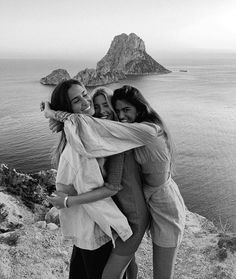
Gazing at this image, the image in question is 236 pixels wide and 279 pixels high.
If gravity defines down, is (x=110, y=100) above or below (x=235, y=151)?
above

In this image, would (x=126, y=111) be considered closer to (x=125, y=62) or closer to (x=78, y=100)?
(x=78, y=100)

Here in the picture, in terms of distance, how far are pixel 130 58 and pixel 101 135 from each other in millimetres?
157359

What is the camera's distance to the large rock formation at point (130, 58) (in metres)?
145

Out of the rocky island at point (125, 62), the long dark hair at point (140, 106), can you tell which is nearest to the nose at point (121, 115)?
the long dark hair at point (140, 106)

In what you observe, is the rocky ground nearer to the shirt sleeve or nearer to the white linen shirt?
the white linen shirt

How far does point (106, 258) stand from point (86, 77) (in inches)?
3985

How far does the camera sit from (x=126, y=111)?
3.44 meters

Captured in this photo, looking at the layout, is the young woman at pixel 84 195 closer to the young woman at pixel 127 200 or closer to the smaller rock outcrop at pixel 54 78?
the young woman at pixel 127 200

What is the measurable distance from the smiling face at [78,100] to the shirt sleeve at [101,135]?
0.26 m

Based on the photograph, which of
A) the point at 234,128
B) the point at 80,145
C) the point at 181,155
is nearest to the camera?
the point at 80,145

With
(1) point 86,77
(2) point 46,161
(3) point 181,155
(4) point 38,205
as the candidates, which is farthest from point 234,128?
(1) point 86,77

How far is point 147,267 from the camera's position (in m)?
6.74

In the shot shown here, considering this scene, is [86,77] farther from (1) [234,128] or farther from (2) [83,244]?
(2) [83,244]

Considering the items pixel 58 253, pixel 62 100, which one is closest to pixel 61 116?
pixel 62 100
